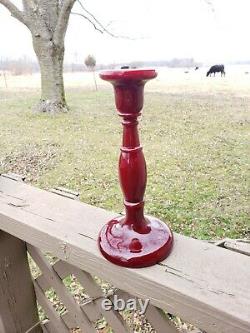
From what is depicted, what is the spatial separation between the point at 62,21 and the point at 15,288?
6183mm

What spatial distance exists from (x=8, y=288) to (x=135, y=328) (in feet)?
2.49

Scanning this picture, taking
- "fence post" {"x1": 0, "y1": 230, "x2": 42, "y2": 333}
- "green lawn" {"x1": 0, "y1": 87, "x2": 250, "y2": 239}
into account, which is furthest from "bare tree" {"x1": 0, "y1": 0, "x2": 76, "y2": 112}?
"fence post" {"x1": 0, "y1": 230, "x2": 42, "y2": 333}

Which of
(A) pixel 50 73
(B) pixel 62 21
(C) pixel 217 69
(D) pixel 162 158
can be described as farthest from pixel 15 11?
(C) pixel 217 69

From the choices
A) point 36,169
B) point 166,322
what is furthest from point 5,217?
point 36,169

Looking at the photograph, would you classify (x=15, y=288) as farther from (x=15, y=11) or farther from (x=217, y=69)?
(x=217, y=69)

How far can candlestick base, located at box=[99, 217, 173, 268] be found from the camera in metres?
0.61

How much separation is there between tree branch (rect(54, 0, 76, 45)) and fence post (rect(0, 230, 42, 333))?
613cm

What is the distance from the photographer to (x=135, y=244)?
62 centimetres

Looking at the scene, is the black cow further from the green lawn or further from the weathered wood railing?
the weathered wood railing

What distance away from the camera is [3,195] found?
90 centimetres

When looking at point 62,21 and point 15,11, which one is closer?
point 62,21

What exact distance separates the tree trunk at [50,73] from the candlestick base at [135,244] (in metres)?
6.11

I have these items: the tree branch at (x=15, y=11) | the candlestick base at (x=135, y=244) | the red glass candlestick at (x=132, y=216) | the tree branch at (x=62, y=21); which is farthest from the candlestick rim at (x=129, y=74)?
the tree branch at (x=15, y=11)

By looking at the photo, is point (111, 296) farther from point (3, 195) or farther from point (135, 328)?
point (135, 328)
